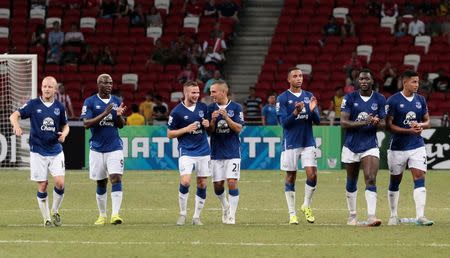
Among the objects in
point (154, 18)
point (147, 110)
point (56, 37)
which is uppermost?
point (154, 18)

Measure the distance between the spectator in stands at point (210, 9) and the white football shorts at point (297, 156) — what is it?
2294cm

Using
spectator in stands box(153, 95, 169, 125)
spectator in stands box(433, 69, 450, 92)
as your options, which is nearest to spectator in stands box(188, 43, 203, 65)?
spectator in stands box(153, 95, 169, 125)

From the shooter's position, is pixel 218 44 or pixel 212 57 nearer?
pixel 212 57

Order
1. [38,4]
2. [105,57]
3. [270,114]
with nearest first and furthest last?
1. [270,114]
2. [105,57]
3. [38,4]

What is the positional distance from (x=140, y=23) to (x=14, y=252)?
26585 mm

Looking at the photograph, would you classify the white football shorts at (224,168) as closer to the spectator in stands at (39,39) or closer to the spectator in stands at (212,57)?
the spectator in stands at (212,57)

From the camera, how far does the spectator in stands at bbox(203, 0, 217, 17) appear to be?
41.2m

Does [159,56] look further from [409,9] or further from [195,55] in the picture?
[409,9]

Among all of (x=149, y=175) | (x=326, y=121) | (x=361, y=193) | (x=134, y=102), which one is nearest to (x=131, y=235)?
(x=361, y=193)

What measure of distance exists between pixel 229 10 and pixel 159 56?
3.42 meters

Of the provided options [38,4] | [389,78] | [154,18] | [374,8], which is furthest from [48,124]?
[38,4]

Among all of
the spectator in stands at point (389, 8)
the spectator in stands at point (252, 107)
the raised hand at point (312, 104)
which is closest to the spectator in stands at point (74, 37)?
the spectator in stands at point (252, 107)

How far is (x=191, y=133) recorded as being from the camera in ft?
60.1

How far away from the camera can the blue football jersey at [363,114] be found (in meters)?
17.9
